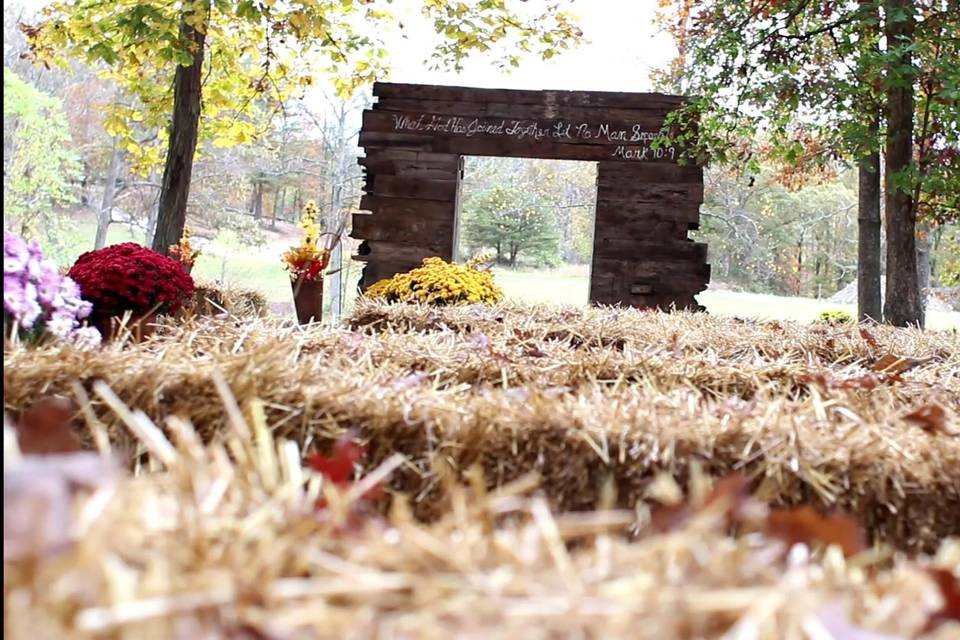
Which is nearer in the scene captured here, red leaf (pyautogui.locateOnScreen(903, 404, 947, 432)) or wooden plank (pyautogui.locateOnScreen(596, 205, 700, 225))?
red leaf (pyautogui.locateOnScreen(903, 404, 947, 432))

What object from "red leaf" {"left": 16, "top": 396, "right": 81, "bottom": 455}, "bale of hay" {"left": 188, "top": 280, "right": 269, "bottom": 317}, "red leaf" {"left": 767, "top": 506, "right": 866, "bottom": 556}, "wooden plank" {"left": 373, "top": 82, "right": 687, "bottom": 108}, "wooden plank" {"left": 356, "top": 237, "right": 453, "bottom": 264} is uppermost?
"wooden plank" {"left": 373, "top": 82, "right": 687, "bottom": 108}

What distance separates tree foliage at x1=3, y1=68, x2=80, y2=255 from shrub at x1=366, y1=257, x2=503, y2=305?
1200 centimetres

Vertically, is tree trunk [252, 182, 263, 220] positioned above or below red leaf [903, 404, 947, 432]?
above

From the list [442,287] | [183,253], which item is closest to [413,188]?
[183,253]

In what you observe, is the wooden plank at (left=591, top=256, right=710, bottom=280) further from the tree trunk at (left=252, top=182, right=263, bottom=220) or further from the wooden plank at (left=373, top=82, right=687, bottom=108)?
the tree trunk at (left=252, top=182, right=263, bottom=220)

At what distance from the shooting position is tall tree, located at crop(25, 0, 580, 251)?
6.36 meters

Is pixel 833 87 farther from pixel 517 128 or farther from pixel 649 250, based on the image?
pixel 517 128

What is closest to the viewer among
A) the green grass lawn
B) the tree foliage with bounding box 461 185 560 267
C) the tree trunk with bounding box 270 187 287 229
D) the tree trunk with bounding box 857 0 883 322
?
the tree trunk with bounding box 857 0 883 322

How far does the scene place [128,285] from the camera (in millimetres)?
3443

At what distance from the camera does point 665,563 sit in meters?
0.48

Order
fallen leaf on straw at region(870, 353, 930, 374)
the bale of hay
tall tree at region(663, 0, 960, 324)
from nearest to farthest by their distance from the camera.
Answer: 1. fallen leaf on straw at region(870, 353, 930, 374)
2. the bale of hay
3. tall tree at region(663, 0, 960, 324)

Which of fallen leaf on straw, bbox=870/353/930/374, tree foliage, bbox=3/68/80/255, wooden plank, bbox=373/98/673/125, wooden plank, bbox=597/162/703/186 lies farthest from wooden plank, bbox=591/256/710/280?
tree foliage, bbox=3/68/80/255

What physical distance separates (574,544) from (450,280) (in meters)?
4.35

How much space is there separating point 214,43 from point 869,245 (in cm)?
671
